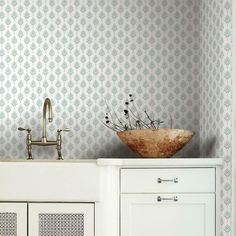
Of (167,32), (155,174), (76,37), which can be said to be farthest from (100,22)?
(155,174)

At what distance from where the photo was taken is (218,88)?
10.3 ft

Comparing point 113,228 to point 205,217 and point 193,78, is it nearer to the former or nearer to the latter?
point 205,217

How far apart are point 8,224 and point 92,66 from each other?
1.18 meters

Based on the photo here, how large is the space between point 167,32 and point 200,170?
1.03 meters

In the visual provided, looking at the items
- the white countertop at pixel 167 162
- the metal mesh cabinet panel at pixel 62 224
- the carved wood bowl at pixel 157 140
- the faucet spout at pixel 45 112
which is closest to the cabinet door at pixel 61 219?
the metal mesh cabinet panel at pixel 62 224

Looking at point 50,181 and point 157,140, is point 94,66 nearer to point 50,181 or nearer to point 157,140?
point 157,140

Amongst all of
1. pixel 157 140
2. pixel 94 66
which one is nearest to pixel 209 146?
pixel 157 140

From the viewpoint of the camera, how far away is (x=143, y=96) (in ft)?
11.9

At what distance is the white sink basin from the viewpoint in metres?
2.94

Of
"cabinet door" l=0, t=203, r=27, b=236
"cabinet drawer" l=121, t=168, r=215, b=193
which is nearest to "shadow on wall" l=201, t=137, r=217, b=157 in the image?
"cabinet drawer" l=121, t=168, r=215, b=193

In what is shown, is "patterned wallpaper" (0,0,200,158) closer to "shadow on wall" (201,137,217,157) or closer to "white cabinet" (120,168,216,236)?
"shadow on wall" (201,137,217,157)

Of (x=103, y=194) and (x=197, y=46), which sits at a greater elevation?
(x=197, y=46)

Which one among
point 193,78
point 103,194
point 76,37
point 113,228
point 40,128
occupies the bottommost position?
point 113,228

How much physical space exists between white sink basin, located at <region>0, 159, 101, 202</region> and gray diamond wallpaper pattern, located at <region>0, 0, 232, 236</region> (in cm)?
64
